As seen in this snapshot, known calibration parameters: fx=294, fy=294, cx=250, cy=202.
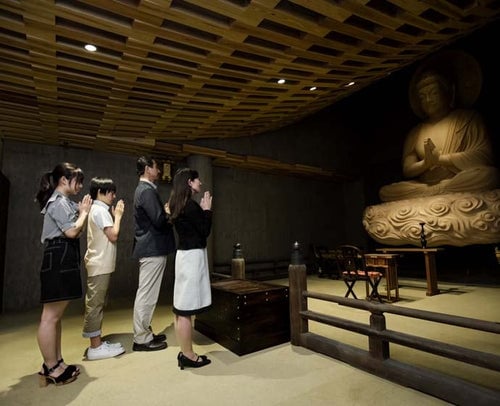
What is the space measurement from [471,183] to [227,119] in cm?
439

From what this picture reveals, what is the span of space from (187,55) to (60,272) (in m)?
2.25

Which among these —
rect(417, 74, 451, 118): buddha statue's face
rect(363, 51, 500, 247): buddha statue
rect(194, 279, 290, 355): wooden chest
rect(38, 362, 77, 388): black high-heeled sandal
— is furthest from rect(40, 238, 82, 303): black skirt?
rect(417, 74, 451, 118): buddha statue's face

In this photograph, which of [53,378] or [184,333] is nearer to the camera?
[53,378]

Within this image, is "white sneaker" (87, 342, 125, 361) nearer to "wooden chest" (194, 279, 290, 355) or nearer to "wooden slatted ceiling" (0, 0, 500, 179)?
"wooden chest" (194, 279, 290, 355)

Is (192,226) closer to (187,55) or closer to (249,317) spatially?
(249,317)

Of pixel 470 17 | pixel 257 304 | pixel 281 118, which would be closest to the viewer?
pixel 257 304

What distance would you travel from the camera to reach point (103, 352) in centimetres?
249

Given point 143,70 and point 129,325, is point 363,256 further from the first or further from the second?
point 143,70

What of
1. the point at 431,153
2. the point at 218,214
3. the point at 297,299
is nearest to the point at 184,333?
the point at 297,299

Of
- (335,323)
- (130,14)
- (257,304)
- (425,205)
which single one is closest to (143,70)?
(130,14)

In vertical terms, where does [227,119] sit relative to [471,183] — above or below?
above

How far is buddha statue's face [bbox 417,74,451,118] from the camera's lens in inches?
228

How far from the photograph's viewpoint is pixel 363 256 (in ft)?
13.5

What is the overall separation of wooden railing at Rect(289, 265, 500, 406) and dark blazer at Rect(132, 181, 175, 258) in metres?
1.22
